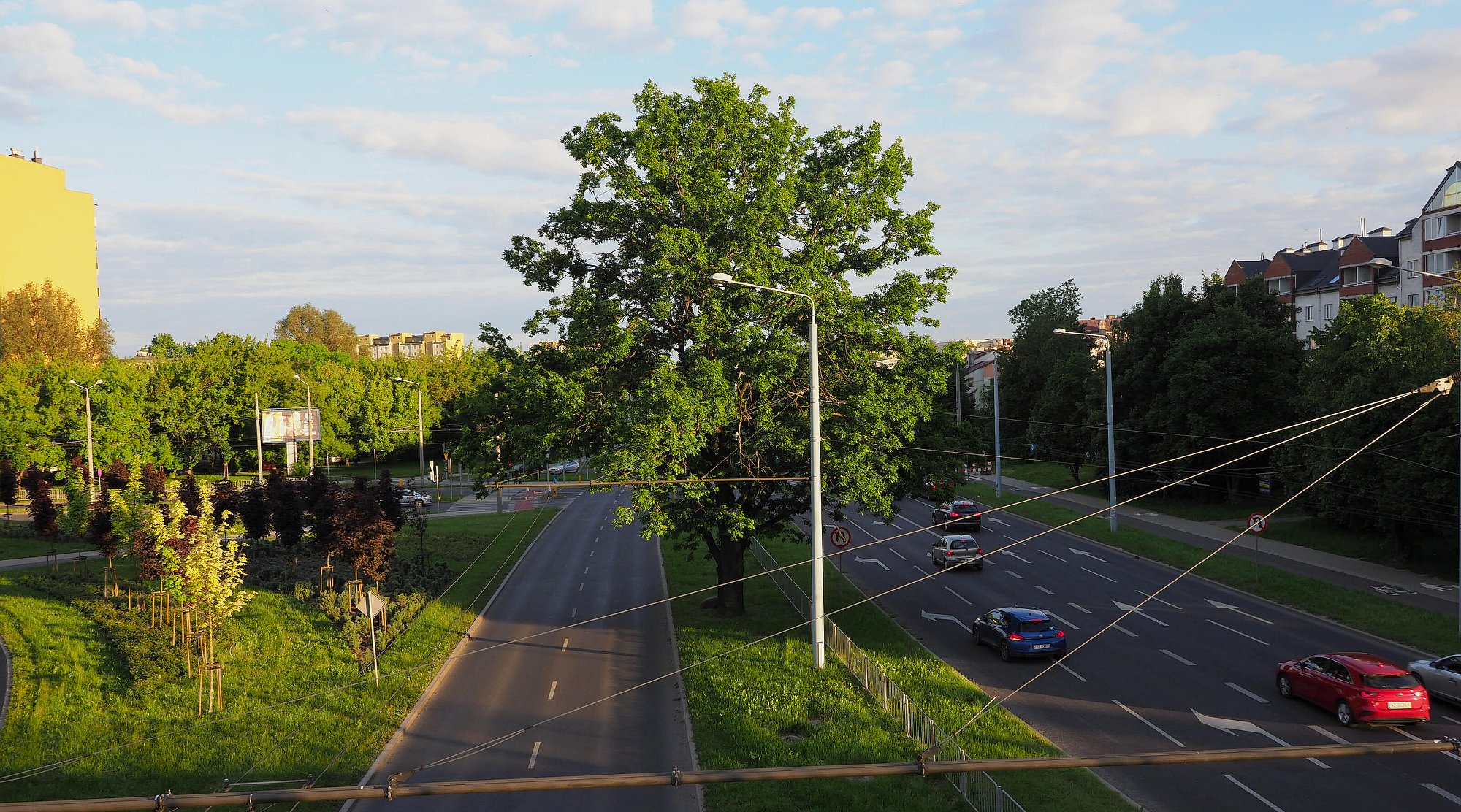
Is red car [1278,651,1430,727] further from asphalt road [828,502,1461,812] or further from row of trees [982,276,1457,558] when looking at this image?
row of trees [982,276,1457,558]

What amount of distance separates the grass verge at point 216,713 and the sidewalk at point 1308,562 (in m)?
21.8

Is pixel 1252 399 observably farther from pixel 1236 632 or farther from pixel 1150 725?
pixel 1150 725

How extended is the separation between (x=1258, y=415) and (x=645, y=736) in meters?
48.9

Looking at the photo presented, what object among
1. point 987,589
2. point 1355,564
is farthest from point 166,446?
point 1355,564

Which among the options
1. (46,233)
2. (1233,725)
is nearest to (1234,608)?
(1233,725)

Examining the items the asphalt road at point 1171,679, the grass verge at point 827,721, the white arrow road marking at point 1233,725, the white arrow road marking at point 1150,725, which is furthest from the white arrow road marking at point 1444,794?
the grass verge at point 827,721

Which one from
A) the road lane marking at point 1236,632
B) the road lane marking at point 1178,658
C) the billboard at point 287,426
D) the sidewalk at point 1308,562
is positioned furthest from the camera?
the billboard at point 287,426

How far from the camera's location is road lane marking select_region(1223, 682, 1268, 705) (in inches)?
877

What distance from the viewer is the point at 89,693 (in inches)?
936

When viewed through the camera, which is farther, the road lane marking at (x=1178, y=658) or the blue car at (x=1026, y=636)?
the blue car at (x=1026, y=636)

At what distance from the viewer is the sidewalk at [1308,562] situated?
111ft

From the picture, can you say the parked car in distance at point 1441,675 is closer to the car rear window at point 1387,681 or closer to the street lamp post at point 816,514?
the car rear window at point 1387,681

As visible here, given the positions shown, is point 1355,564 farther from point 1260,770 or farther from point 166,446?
point 166,446

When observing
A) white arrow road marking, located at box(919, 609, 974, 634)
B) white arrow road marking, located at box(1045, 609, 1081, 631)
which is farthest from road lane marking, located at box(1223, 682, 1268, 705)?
white arrow road marking, located at box(919, 609, 974, 634)
